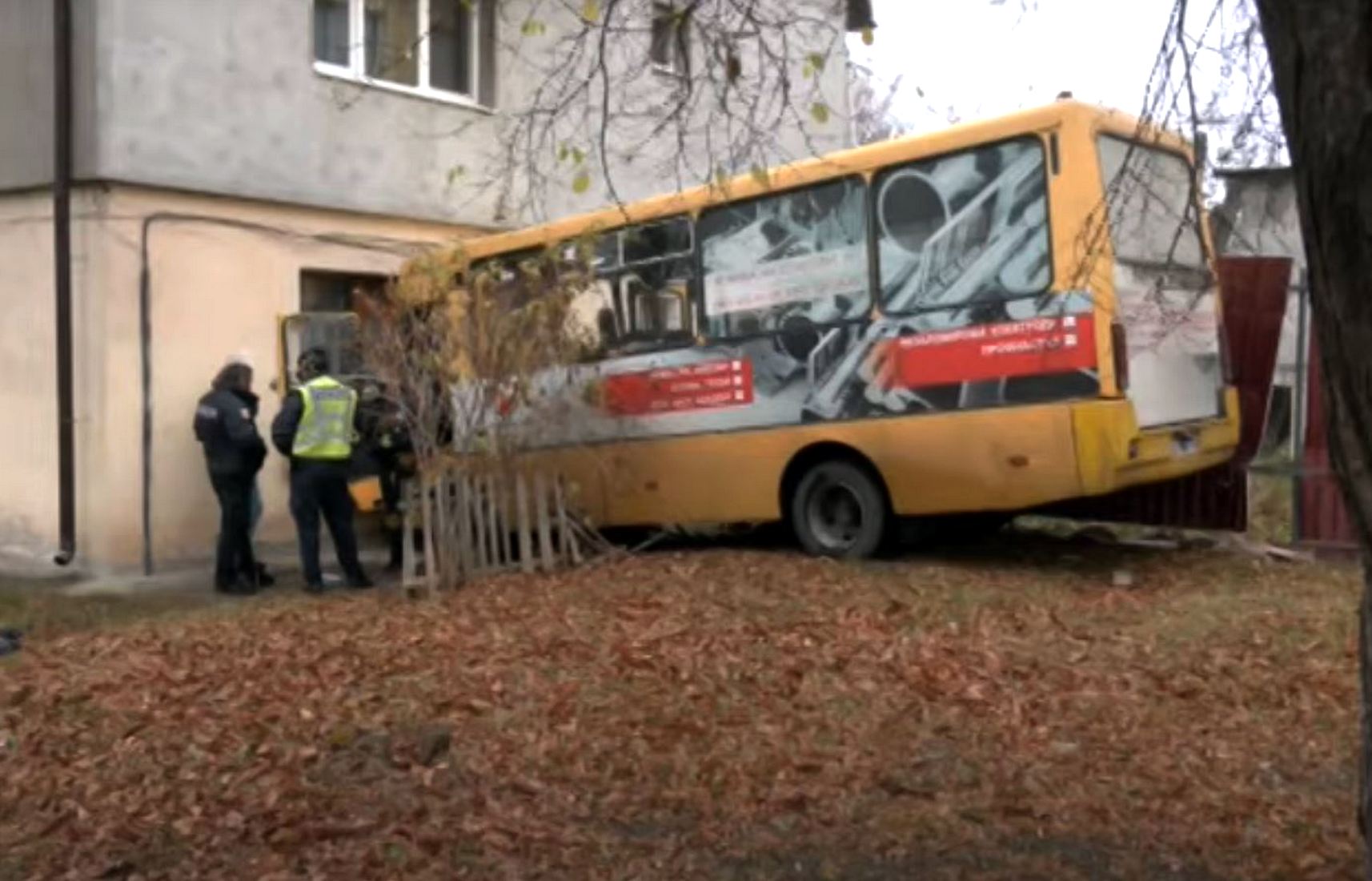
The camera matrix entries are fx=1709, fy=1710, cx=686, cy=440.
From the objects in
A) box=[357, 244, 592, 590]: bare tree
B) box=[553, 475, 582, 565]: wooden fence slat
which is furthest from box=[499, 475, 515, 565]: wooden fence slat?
box=[553, 475, 582, 565]: wooden fence slat

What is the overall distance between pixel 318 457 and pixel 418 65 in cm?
480

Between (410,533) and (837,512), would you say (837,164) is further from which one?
(410,533)

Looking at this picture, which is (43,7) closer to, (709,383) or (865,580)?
(709,383)

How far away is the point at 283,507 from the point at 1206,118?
9267 mm

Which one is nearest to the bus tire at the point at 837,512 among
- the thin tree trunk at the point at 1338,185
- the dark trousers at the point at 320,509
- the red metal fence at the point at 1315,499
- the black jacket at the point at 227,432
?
the red metal fence at the point at 1315,499

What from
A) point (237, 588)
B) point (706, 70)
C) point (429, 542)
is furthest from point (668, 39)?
point (237, 588)

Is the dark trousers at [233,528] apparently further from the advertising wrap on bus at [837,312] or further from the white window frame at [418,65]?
the white window frame at [418,65]

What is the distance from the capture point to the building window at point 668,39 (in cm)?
664

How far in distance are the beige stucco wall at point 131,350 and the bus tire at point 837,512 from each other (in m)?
4.68

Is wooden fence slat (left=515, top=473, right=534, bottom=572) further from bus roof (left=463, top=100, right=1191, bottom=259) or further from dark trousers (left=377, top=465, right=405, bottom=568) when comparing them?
bus roof (left=463, top=100, right=1191, bottom=259)

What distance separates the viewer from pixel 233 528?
1202 cm

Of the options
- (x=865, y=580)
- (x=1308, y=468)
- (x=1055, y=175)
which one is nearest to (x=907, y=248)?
(x=1055, y=175)

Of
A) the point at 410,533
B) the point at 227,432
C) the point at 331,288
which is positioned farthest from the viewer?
the point at 331,288

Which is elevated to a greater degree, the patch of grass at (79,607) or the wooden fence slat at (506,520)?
the wooden fence slat at (506,520)
